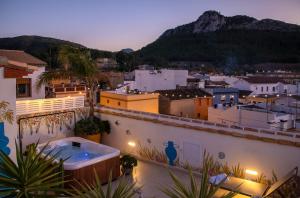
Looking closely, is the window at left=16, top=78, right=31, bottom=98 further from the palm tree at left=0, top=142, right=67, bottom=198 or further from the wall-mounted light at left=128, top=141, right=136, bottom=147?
the palm tree at left=0, top=142, right=67, bottom=198

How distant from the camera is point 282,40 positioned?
237 ft

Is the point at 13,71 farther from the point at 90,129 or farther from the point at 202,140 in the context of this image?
the point at 90,129

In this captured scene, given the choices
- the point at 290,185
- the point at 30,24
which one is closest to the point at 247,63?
the point at 30,24

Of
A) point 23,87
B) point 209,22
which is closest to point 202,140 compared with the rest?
point 23,87

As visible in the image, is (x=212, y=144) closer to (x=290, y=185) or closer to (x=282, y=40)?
(x=290, y=185)

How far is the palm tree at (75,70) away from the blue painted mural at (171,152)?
4.25m

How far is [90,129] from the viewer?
14.2 metres

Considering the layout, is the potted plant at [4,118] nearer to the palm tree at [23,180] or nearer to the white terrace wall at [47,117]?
the palm tree at [23,180]

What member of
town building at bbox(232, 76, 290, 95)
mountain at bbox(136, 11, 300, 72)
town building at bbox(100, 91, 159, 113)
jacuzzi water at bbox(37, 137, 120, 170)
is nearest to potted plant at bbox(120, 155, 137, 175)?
jacuzzi water at bbox(37, 137, 120, 170)

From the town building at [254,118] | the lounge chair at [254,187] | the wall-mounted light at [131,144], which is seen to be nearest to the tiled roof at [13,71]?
the lounge chair at [254,187]

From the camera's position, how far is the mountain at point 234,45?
70.6 metres

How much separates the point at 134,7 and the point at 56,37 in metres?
13.8

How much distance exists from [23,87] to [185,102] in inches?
654

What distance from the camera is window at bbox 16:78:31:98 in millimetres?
16125
